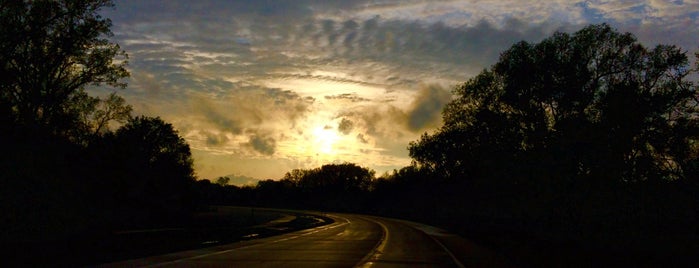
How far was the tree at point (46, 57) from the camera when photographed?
119 feet

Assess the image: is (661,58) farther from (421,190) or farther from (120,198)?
(421,190)

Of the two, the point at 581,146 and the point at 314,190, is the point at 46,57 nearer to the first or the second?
the point at 581,146

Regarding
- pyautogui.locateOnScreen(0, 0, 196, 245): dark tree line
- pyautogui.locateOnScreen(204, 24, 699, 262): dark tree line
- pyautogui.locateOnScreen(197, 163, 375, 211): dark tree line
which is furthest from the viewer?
pyautogui.locateOnScreen(197, 163, 375, 211): dark tree line

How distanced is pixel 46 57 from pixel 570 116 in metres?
38.9

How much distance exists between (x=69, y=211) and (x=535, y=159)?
113ft

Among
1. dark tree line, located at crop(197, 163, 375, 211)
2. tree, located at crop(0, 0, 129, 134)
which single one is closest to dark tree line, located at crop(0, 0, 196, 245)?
tree, located at crop(0, 0, 129, 134)

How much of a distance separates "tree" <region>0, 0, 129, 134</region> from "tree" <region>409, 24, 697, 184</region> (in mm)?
30008

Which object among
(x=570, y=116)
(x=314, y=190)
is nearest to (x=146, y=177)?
(x=570, y=116)

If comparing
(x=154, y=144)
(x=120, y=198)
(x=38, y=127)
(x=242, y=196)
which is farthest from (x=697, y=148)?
(x=242, y=196)

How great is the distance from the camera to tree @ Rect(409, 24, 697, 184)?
29.5 m

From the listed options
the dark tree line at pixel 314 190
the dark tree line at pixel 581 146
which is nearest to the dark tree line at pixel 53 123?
the dark tree line at pixel 581 146

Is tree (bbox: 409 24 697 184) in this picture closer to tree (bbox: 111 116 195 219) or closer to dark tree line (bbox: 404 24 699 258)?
dark tree line (bbox: 404 24 699 258)

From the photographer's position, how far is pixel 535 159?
32.8m

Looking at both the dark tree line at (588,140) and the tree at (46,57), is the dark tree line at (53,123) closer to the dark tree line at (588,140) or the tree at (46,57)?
the tree at (46,57)
